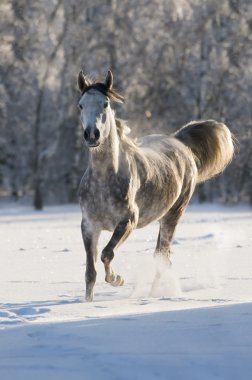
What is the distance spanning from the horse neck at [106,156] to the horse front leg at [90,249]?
0.46 metres

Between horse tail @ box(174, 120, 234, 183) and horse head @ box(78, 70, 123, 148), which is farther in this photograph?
horse tail @ box(174, 120, 234, 183)

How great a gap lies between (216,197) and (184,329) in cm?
3434

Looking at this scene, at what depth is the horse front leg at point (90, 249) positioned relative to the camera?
664 cm

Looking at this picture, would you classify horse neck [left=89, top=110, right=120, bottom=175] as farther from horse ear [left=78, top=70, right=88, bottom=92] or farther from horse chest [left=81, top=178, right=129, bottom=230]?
horse ear [left=78, top=70, right=88, bottom=92]

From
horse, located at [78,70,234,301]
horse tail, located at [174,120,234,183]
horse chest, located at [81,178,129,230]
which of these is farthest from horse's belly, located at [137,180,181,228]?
horse tail, located at [174,120,234,183]

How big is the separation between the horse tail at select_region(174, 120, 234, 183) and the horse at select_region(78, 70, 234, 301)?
70cm

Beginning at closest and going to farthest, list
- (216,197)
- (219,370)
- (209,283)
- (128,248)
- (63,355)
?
(219,370), (63,355), (209,283), (128,248), (216,197)

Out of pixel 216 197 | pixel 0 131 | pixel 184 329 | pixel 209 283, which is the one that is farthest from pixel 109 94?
pixel 216 197

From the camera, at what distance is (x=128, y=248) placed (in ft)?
39.5

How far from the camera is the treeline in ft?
99.4

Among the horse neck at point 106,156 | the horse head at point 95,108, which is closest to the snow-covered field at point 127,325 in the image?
the horse neck at point 106,156

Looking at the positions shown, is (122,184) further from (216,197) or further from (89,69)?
(216,197)

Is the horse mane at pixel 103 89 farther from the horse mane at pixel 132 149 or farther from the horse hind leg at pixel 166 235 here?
the horse hind leg at pixel 166 235

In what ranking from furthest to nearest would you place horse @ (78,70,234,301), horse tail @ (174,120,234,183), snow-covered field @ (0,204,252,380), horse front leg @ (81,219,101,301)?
horse tail @ (174,120,234,183) < horse front leg @ (81,219,101,301) < horse @ (78,70,234,301) < snow-covered field @ (0,204,252,380)
